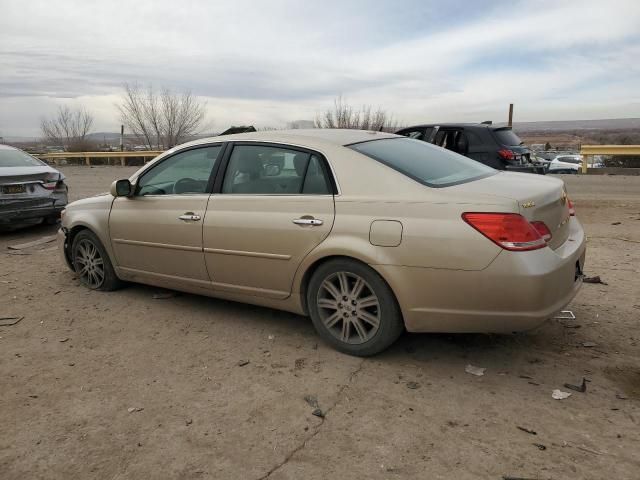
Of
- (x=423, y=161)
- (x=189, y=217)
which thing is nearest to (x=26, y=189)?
(x=189, y=217)

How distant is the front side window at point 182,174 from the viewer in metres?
4.46

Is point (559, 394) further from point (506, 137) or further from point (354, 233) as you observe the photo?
point (506, 137)

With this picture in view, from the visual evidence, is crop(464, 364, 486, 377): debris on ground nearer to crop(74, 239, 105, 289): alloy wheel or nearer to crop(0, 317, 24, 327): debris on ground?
crop(74, 239, 105, 289): alloy wheel

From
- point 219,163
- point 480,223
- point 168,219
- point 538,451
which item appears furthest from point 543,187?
point 168,219

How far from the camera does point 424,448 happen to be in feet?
8.70

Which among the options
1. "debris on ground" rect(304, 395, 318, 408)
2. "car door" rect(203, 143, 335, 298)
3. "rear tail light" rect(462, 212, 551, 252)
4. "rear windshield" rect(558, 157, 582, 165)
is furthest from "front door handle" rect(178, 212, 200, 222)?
"rear windshield" rect(558, 157, 582, 165)

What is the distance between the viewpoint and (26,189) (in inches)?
328

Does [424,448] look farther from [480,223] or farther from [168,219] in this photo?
[168,219]

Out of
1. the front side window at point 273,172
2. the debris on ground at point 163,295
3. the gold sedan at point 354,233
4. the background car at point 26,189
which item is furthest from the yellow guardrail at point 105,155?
the front side window at point 273,172

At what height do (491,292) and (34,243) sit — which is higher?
(491,292)

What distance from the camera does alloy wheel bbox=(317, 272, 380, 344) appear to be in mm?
3570

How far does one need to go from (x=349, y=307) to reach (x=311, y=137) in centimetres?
132

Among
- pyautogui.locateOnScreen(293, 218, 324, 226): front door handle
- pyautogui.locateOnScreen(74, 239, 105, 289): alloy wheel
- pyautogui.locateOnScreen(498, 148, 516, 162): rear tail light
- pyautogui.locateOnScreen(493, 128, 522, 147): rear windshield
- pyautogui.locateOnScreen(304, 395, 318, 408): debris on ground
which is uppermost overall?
pyautogui.locateOnScreen(493, 128, 522, 147): rear windshield

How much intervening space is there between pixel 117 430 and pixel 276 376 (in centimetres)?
102
